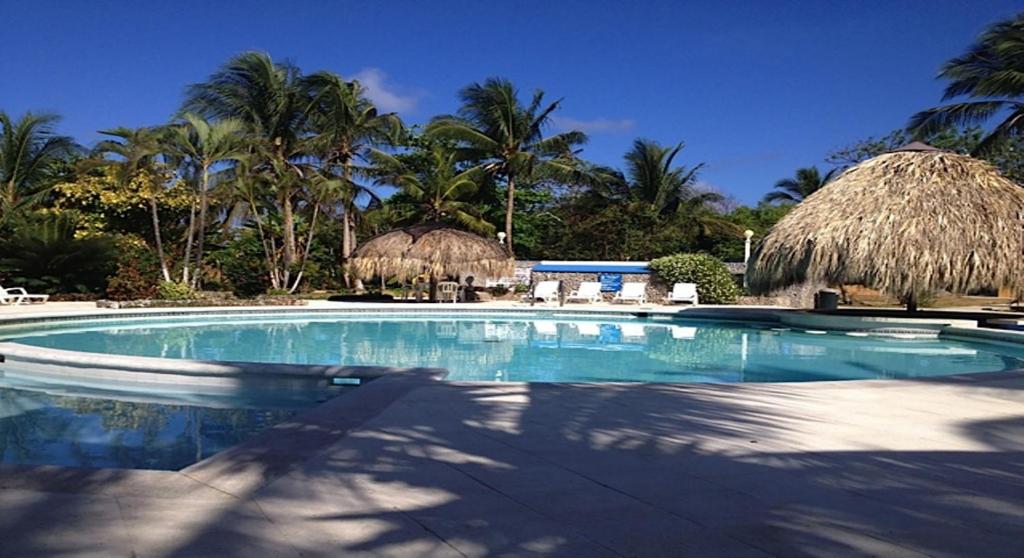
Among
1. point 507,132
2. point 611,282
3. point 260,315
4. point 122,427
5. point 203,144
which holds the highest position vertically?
point 507,132

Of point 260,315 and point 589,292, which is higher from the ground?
point 589,292

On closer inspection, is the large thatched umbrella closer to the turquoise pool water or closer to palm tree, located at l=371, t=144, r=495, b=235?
the turquoise pool water

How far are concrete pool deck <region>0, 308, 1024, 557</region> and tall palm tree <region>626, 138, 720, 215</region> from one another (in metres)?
23.4

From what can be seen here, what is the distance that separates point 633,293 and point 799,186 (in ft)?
43.0

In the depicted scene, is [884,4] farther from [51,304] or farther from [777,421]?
[51,304]

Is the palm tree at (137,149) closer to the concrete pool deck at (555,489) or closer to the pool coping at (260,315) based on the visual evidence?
the pool coping at (260,315)

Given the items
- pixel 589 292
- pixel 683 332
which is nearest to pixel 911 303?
pixel 683 332

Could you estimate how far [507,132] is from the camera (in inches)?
973

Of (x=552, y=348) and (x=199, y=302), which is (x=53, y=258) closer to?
(x=199, y=302)

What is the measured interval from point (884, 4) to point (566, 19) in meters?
8.12

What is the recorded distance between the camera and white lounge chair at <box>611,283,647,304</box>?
1967 cm

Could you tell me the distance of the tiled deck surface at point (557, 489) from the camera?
91.3 inches

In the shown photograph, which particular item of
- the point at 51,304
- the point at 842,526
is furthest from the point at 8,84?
the point at 842,526

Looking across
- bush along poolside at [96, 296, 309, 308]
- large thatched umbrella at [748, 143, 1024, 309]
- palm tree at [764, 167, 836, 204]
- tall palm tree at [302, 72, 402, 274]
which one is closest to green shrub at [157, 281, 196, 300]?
bush along poolside at [96, 296, 309, 308]
